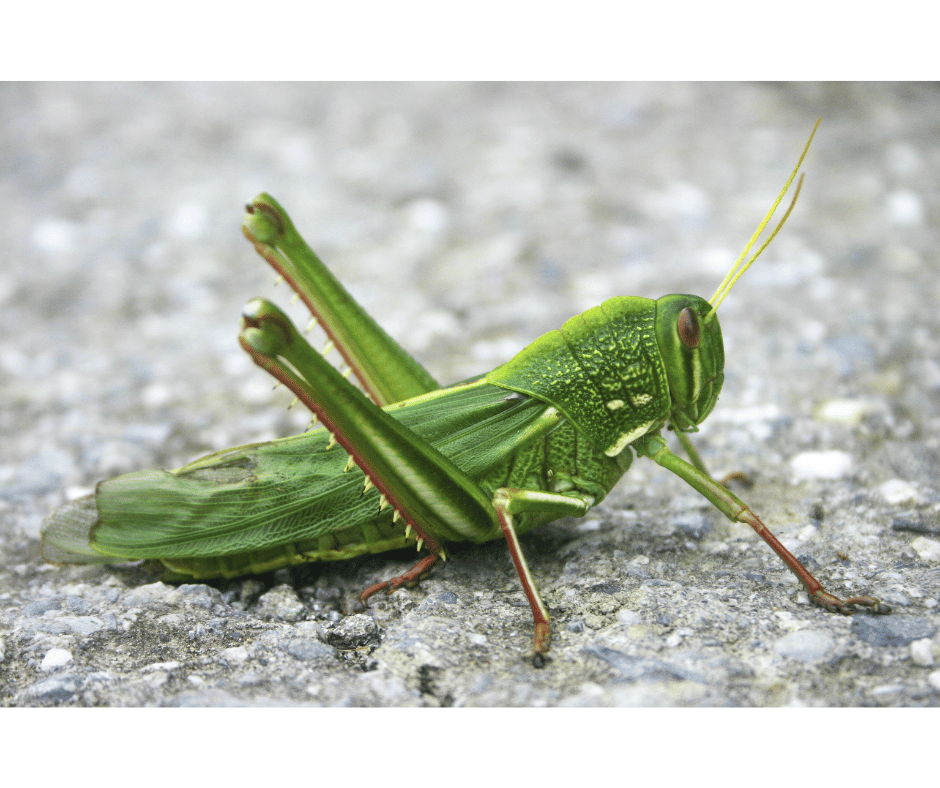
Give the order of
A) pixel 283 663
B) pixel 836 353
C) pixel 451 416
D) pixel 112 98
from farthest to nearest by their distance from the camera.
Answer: pixel 112 98 < pixel 836 353 < pixel 451 416 < pixel 283 663

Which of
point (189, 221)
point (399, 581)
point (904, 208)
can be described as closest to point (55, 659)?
point (399, 581)

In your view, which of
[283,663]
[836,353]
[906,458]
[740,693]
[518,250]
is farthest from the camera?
[518,250]

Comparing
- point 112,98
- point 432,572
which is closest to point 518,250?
point 432,572

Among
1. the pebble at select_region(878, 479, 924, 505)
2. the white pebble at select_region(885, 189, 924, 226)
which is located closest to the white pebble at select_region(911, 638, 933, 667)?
the pebble at select_region(878, 479, 924, 505)

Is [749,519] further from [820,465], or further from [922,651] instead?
[820,465]

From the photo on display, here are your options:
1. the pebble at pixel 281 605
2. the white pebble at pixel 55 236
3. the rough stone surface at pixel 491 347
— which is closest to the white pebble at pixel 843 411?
the rough stone surface at pixel 491 347

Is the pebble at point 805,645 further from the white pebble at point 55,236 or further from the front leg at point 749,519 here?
the white pebble at point 55,236

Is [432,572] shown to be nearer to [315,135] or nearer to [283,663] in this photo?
[283,663]
